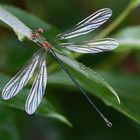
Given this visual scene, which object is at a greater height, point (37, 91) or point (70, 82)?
point (37, 91)

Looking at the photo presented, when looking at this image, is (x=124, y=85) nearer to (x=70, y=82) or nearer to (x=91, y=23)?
(x=70, y=82)

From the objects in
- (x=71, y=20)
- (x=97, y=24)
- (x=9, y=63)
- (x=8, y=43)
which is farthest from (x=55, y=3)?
(x=97, y=24)

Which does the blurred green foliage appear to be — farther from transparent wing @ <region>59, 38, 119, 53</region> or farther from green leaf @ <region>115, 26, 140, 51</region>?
transparent wing @ <region>59, 38, 119, 53</region>

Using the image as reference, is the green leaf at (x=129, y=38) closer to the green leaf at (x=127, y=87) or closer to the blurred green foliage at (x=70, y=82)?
the blurred green foliage at (x=70, y=82)

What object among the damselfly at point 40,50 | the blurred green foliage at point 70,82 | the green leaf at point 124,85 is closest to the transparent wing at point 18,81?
the damselfly at point 40,50

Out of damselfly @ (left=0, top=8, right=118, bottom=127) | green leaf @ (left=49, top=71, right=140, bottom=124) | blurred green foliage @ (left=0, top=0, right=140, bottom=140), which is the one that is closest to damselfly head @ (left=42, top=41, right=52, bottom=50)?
damselfly @ (left=0, top=8, right=118, bottom=127)

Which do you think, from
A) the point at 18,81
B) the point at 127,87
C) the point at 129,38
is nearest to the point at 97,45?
the point at 18,81

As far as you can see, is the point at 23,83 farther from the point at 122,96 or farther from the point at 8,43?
the point at 8,43
